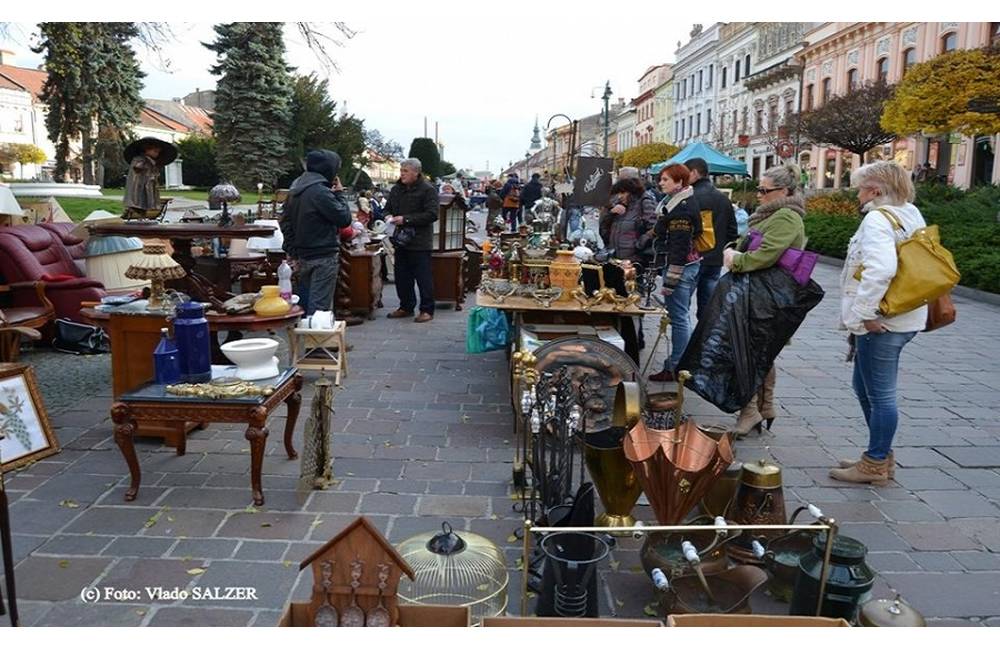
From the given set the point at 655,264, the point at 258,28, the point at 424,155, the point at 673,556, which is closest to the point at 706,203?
the point at 655,264

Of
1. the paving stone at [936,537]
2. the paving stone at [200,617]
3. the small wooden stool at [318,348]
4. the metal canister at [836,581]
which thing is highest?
the small wooden stool at [318,348]

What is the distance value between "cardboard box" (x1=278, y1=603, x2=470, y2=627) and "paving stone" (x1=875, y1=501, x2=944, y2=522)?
2.57 meters

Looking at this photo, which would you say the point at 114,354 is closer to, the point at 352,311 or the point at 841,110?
the point at 352,311

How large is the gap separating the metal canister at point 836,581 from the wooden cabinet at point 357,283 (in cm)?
666

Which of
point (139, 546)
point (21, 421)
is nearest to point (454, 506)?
point (139, 546)

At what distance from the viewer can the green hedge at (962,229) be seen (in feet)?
38.6

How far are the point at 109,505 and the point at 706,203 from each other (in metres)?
4.50

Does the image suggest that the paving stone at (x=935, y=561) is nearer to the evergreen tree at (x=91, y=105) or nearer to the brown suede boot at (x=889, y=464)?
the brown suede boot at (x=889, y=464)

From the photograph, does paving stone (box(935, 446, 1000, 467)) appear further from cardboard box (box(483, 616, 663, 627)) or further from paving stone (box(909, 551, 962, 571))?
cardboard box (box(483, 616, 663, 627))

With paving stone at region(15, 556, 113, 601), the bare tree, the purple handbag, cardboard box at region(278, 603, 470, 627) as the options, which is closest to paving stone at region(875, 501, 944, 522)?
the purple handbag

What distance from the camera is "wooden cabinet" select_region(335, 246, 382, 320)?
8570 millimetres

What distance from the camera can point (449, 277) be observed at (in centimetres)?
976

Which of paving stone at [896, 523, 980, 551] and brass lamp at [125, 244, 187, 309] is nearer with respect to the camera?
paving stone at [896, 523, 980, 551]

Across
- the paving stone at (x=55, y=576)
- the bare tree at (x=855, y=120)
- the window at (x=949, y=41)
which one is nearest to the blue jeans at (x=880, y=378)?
the paving stone at (x=55, y=576)
